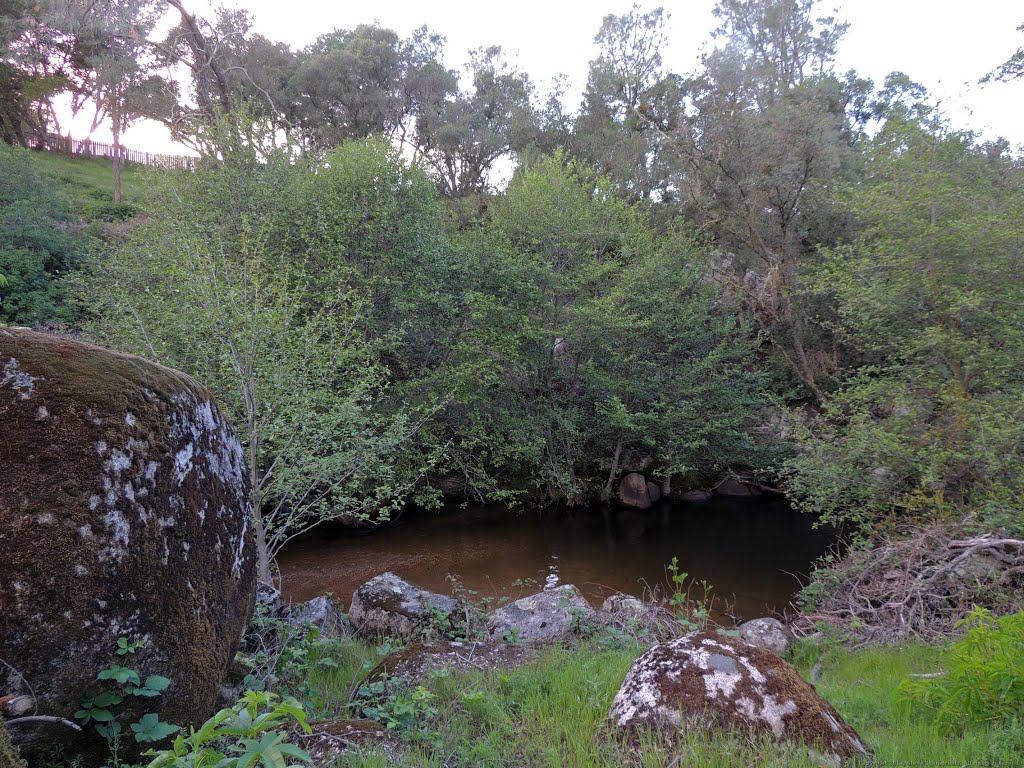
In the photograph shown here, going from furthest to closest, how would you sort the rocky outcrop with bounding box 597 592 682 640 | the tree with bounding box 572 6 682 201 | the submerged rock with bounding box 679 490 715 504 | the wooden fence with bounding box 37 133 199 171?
the wooden fence with bounding box 37 133 199 171 → the tree with bounding box 572 6 682 201 → the submerged rock with bounding box 679 490 715 504 → the rocky outcrop with bounding box 597 592 682 640

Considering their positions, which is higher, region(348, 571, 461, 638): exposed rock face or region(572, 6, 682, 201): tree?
region(572, 6, 682, 201): tree

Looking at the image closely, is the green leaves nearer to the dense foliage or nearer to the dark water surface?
the dense foliage

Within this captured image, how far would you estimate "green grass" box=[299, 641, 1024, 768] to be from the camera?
2674mm

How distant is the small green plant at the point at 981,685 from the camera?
9.70 feet

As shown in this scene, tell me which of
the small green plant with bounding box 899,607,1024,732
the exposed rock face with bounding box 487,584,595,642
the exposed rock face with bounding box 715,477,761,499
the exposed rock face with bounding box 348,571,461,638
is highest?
the small green plant with bounding box 899,607,1024,732

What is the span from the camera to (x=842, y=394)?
35.3 feet

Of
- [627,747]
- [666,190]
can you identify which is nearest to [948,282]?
[627,747]

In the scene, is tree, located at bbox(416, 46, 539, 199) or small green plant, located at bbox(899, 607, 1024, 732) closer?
small green plant, located at bbox(899, 607, 1024, 732)

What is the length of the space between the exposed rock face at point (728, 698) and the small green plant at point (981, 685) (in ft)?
1.98

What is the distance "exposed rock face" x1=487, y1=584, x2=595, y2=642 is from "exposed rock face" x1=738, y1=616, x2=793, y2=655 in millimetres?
1932

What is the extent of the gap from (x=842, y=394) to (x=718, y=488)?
9041 mm

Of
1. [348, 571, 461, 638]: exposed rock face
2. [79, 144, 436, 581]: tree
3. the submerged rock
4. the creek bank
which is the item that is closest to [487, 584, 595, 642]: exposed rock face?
the creek bank

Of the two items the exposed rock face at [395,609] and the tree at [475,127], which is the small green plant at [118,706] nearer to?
the exposed rock face at [395,609]

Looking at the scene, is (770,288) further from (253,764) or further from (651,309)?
(253,764)
